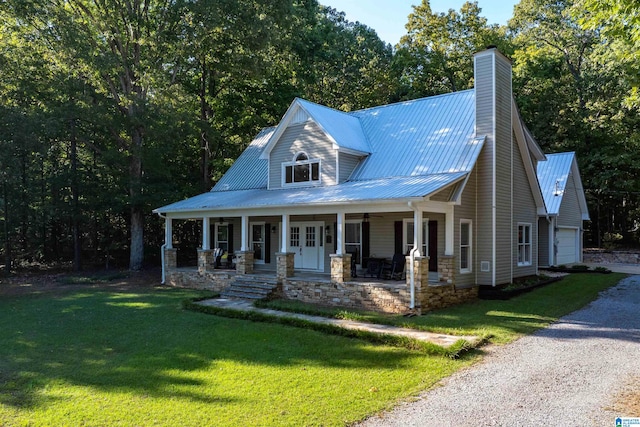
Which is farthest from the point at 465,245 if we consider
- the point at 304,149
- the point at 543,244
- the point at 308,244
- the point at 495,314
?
the point at 543,244

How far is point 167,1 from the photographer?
66.5 ft

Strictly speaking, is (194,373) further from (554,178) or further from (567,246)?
(567,246)

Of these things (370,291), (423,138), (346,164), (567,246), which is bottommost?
(370,291)

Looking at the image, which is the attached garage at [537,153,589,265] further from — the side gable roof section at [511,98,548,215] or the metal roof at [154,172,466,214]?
the metal roof at [154,172,466,214]

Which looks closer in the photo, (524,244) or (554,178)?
(524,244)

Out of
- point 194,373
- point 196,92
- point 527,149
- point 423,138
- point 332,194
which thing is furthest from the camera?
point 196,92

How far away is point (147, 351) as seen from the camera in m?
8.20

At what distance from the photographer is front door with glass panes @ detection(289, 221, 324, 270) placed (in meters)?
16.8

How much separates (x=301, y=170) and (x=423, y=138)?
4.55 m

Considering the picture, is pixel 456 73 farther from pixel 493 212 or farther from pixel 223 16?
pixel 493 212

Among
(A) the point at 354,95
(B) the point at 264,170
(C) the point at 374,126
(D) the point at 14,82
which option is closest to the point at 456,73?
(A) the point at 354,95

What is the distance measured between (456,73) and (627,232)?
16.7 m

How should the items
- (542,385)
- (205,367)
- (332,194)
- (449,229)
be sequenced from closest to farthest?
1. (542,385)
2. (205,367)
3. (449,229)
4. (332,194)

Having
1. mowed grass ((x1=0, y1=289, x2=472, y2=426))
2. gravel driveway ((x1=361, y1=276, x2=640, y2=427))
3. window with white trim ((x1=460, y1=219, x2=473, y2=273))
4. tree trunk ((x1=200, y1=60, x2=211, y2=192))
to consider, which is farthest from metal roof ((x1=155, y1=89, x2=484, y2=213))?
tree trunk ((x1=200, y1=60, x2=211, y2=192))
